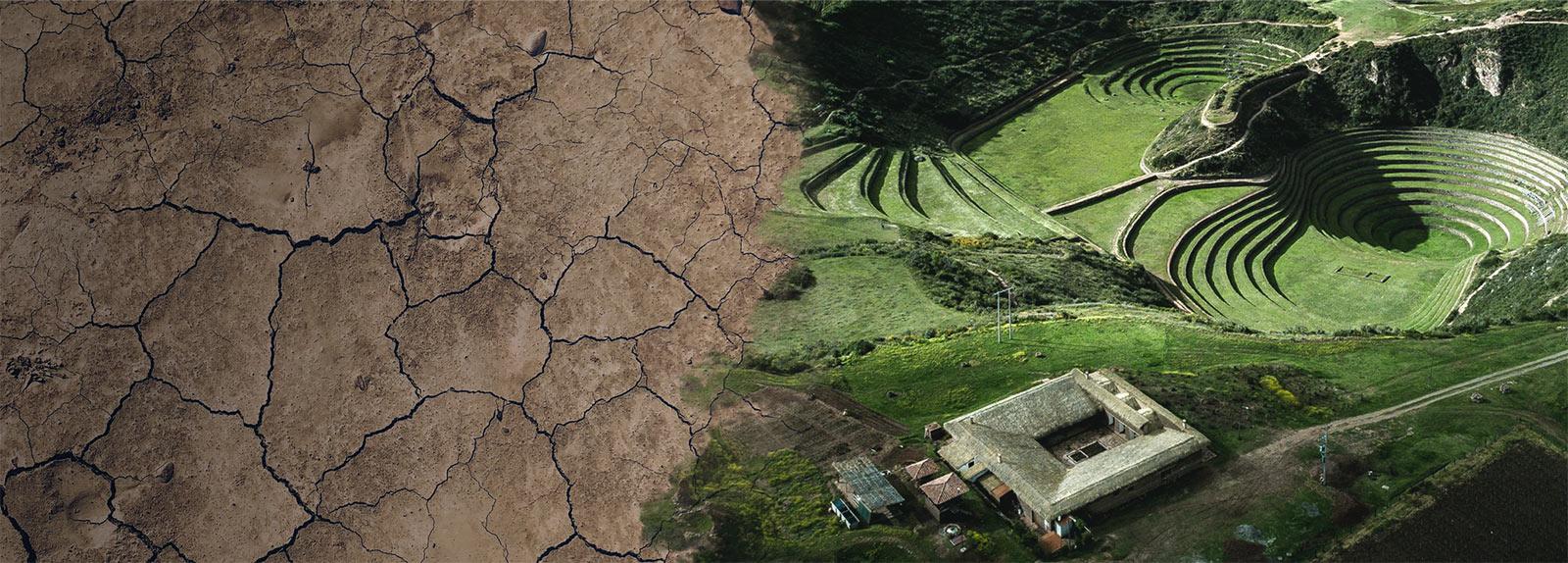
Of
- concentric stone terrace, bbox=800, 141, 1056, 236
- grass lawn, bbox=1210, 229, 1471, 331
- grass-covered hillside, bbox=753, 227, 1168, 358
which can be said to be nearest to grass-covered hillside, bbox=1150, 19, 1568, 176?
grass lawn, bbox=1210, 229, 1471, 331

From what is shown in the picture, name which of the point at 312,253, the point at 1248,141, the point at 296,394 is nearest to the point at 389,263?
the point at 312,253

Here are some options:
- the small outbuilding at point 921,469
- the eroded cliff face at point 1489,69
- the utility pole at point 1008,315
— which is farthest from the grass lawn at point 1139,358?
the eroded cliff face at point 1489,69

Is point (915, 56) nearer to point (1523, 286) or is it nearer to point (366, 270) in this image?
point (1523, 286)

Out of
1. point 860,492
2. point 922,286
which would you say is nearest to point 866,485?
point 860,492

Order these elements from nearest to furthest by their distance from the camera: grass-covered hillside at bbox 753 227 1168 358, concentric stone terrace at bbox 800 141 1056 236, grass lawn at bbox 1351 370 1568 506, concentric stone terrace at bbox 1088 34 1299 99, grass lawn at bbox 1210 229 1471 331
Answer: grass lawn at bbox 1351 370 1568 506 < grass-covered hillside at bbox 753 227 1168 358 < grass lawn at bbox 1210 229 1471 331 < concentric stone terrace at bbox 800 141 1056 236 < concentric stone terrace at bbox 1088 34 1299 99

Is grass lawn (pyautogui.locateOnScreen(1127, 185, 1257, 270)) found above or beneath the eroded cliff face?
beneath

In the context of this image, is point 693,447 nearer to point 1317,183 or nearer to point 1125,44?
point 1317,183

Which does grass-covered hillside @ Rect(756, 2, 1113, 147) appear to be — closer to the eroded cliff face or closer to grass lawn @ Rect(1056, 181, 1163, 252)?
grass lawn @ Rect(1056, 181, 1163, 252)
